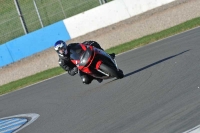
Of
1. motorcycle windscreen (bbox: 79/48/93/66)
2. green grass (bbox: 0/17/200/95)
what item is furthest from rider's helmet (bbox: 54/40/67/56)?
green grass (bbox: 0/17/200/95)

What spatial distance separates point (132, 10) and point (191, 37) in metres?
7.98

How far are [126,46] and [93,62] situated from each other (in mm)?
7806

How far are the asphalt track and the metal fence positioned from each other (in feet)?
29.8

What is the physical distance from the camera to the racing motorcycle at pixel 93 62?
13508mm

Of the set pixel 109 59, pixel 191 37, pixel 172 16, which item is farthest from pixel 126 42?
pixel 109 59

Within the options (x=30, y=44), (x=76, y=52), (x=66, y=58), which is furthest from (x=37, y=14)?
(x=66, y=58)

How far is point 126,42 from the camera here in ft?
74.2

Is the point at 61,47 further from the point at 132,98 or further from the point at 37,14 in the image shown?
the point at 37,14

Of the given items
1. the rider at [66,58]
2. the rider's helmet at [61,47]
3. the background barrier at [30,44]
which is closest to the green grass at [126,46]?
the background barrier at [30,44]

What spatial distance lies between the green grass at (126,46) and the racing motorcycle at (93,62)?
632cm

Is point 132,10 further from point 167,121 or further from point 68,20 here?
point 167,121

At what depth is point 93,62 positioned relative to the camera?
44.6 feet

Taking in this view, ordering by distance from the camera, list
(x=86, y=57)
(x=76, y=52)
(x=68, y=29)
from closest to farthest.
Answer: (x=86, y=57) < (x=76, y=52) < (x=68, y=29)

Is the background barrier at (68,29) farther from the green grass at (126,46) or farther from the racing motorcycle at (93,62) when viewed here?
the racing motorcycle at (93,62)
